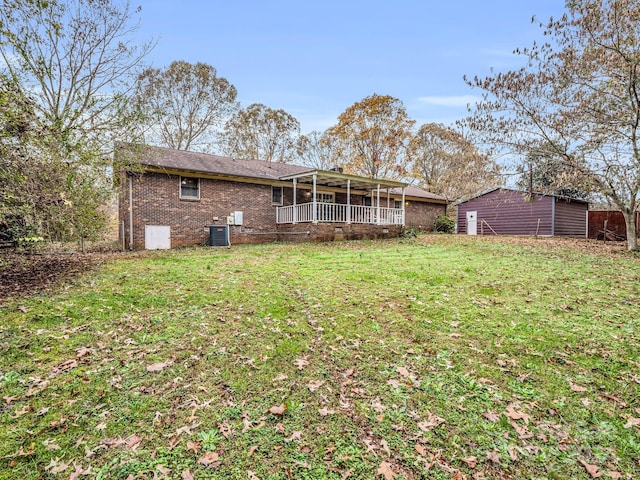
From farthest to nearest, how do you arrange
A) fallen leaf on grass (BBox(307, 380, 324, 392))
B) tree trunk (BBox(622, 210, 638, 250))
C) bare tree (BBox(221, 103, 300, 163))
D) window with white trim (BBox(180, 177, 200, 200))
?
1. bare tree (BBox(221, 103, 300, 163))
2. window with white trim (BBox(180, 177, 200, 200))
3. tree trunk (BBox(622, 210, 638, 250))
4. fallen leaf on grass (BBox(307, 380, 324, 392))

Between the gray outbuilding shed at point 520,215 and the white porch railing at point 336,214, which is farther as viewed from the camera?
the gray outbuilding shed at point 520,215

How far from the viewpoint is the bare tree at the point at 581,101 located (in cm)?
938

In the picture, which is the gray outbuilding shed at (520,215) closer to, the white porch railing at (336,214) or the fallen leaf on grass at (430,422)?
the white porch railing at (336,214)

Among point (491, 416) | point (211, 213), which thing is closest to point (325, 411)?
point (491, 416)

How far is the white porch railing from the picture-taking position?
619 inches

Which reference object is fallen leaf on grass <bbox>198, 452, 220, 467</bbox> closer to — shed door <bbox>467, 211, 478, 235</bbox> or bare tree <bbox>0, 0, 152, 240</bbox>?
bare tree <bbox>0, 0, 152, 240</bbox>

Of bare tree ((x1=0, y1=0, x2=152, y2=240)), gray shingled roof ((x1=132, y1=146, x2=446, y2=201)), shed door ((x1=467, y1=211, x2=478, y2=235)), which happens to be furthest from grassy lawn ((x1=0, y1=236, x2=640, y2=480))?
shed door ((x1=467, y1=211, x2=478, y2=235))

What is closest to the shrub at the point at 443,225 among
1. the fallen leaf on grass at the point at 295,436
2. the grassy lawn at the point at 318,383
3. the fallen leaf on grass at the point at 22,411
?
the grassy lawn at the point at 318,383

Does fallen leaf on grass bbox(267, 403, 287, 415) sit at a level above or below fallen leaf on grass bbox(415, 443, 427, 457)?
above

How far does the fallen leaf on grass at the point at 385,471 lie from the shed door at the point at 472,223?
949 inches

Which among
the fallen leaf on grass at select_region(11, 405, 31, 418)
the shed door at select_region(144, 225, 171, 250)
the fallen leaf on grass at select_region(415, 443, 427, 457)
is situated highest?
the shed door at select_region(144, 225, 171, 250)

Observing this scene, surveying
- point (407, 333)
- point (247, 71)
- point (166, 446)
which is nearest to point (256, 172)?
point (247, 71)

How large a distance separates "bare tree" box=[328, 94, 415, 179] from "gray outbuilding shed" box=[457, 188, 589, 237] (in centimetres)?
593

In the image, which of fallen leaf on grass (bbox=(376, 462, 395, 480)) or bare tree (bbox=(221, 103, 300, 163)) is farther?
bare tree (bbox=(221, 103, 300, 163))
